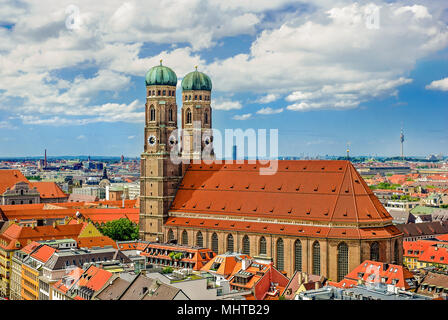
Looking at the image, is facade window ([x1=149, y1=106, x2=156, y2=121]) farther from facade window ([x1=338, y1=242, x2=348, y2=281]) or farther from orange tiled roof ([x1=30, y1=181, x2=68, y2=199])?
orange tiled roof ([x1=30, y1=181, x2=68, y2=199])

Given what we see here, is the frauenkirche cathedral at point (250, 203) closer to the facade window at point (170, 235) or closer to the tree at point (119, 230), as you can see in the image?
the facade window at point (170, 235)

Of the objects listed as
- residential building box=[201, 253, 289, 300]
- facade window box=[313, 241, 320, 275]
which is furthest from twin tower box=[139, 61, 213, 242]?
residential building box=[201, 253, 289, 300]

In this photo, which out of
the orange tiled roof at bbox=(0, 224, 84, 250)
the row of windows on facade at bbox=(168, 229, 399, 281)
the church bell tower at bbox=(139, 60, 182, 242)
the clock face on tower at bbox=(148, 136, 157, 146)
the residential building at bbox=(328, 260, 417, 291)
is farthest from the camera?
the clock face on tower at bbox=(148, 136, 157, 146)

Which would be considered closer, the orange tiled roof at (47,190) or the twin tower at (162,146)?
the twin tower at (162,146)

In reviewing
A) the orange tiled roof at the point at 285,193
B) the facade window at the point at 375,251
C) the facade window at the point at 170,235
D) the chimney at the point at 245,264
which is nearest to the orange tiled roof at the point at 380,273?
the facade window at the point at 375,251

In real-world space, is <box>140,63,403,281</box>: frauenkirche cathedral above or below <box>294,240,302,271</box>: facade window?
above

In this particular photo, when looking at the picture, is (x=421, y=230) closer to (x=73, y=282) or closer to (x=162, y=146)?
(x=162, y=146)
